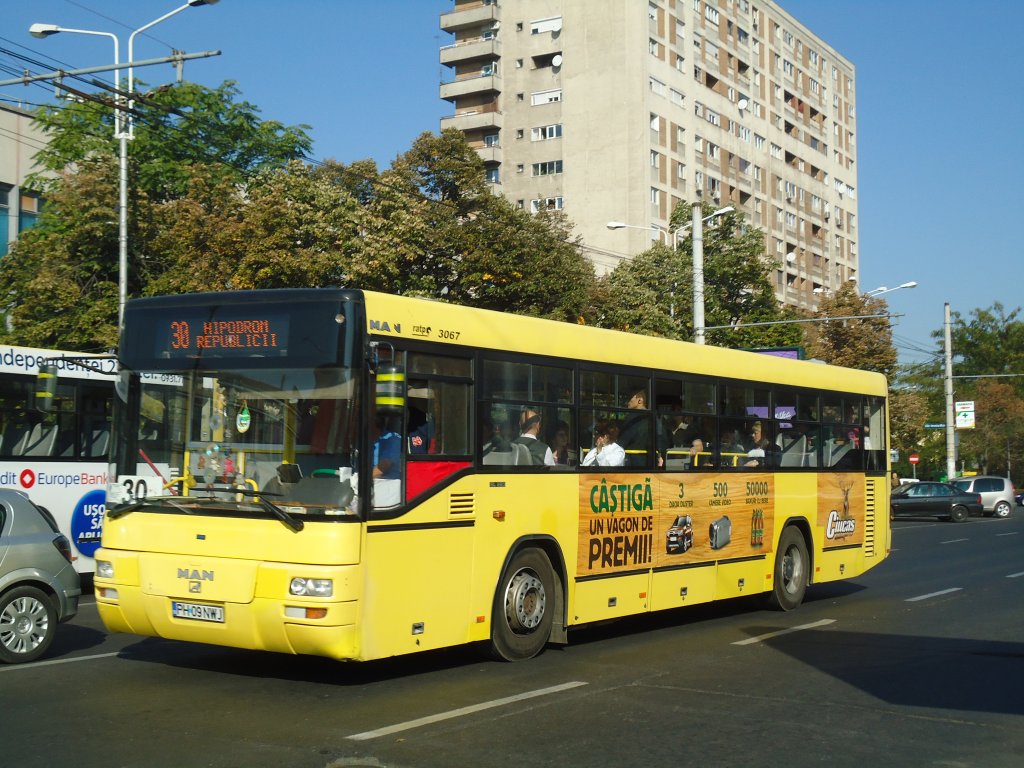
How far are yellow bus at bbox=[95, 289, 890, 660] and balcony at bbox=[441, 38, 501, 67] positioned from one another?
6783cm

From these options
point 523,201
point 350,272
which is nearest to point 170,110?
point 350,272

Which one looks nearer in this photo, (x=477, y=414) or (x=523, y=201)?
(x=477, y=414)

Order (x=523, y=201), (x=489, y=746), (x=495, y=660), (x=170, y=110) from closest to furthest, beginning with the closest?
(x=489, y=746) → (x=495, y=660) → (x=170, y=110) → (x=523, y=201)

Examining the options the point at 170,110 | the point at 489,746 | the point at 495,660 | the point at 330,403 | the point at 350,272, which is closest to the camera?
the point at 489,746

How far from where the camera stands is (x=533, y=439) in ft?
35.2

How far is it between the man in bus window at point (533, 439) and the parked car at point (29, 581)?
414 centimetres

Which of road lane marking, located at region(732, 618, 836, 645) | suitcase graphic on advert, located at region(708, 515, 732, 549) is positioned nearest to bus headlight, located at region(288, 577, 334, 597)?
road lane marking, located at region(732, 618, 836, 645)

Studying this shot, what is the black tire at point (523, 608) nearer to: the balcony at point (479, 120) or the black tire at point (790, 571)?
the black tire at point (790, 571)

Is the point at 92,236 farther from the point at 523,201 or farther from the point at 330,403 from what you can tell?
the point at 523,201

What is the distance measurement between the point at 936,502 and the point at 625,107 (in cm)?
3578

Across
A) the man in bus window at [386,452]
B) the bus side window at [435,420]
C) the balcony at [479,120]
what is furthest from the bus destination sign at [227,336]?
the balcony at [479,120]

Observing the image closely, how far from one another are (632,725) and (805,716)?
130cm

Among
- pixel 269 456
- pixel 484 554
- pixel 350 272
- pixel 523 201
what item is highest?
pixel 523 201

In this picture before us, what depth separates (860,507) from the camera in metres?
16.7
